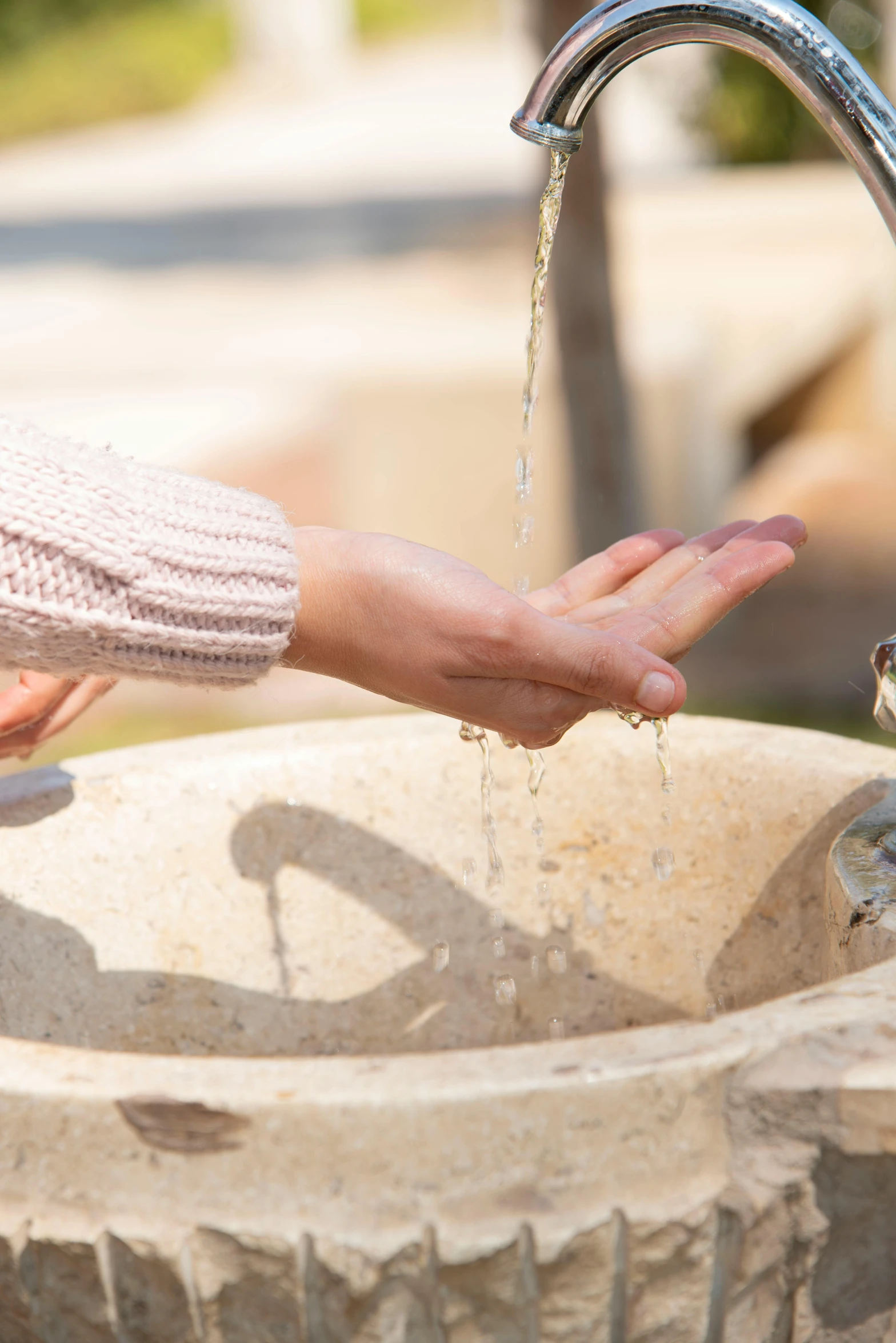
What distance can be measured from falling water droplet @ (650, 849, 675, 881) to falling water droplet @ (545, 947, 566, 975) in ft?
0.37

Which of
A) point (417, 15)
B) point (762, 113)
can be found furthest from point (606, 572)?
point (417, 15)

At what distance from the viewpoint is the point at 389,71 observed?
21.1m

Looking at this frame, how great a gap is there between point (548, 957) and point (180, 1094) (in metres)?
0.63

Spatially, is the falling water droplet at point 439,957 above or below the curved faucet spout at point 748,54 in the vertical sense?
below

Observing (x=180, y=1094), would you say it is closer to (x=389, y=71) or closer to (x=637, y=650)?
(x=637, y=650)

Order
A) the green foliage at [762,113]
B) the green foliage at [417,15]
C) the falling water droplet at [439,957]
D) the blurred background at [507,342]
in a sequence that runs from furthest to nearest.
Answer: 1. the green foliage at [417,15]
2. the green foliage at [762,113]
3. the blurred background at [507,342]
4. the falling water droplet at [439,957]

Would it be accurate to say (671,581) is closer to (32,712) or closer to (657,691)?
(657,691)

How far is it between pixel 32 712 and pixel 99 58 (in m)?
18.6

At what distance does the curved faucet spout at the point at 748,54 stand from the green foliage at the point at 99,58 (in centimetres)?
1625

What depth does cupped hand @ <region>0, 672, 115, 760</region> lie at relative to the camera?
137cm

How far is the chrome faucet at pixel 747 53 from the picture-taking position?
106cm

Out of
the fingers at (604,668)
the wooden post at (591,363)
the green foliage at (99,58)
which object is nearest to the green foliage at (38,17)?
the green foliage at (99,58)

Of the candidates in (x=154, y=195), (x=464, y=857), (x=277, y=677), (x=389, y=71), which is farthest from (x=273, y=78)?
(x=464, y=857)

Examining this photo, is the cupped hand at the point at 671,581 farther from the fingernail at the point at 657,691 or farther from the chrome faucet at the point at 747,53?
the chrome faucet at the point at 747,53
